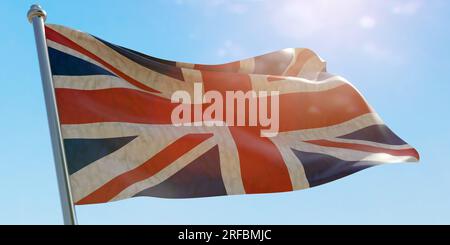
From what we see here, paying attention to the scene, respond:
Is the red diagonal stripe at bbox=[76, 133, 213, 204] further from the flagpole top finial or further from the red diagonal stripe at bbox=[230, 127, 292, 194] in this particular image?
the flagpole top finial

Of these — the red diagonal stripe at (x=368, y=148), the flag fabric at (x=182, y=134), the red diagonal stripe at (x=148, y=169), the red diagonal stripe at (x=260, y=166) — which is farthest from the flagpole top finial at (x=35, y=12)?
the red diagonal stripe at (x=368, y=148)

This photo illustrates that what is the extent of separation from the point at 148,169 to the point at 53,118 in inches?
57.6

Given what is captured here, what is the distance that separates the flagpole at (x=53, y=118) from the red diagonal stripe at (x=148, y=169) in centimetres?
87

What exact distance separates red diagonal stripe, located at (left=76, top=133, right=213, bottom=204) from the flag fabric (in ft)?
0.04

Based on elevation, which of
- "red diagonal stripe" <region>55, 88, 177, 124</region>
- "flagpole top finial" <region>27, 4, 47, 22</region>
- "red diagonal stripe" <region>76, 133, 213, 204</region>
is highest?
"flagpole top finial" <region>27, 4, 47, 22</region>

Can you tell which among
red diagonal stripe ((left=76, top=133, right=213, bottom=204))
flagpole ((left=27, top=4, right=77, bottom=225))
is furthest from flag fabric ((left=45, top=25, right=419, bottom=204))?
flagpole ((left=27, top=4, right=77, bottom=225))

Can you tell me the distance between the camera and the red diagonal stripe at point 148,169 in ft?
21.8

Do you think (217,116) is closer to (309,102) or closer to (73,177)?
(309,102)

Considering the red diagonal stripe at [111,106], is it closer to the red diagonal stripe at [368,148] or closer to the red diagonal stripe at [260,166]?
the red diagonal stripe at [260,166]

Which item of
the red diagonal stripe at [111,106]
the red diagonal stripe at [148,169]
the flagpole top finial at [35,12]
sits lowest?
the red diagonal stripe at [148,169]

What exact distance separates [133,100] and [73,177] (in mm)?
1544

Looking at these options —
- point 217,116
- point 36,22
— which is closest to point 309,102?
point 217,116

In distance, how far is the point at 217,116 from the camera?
839 cm

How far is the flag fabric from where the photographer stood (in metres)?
7.09
